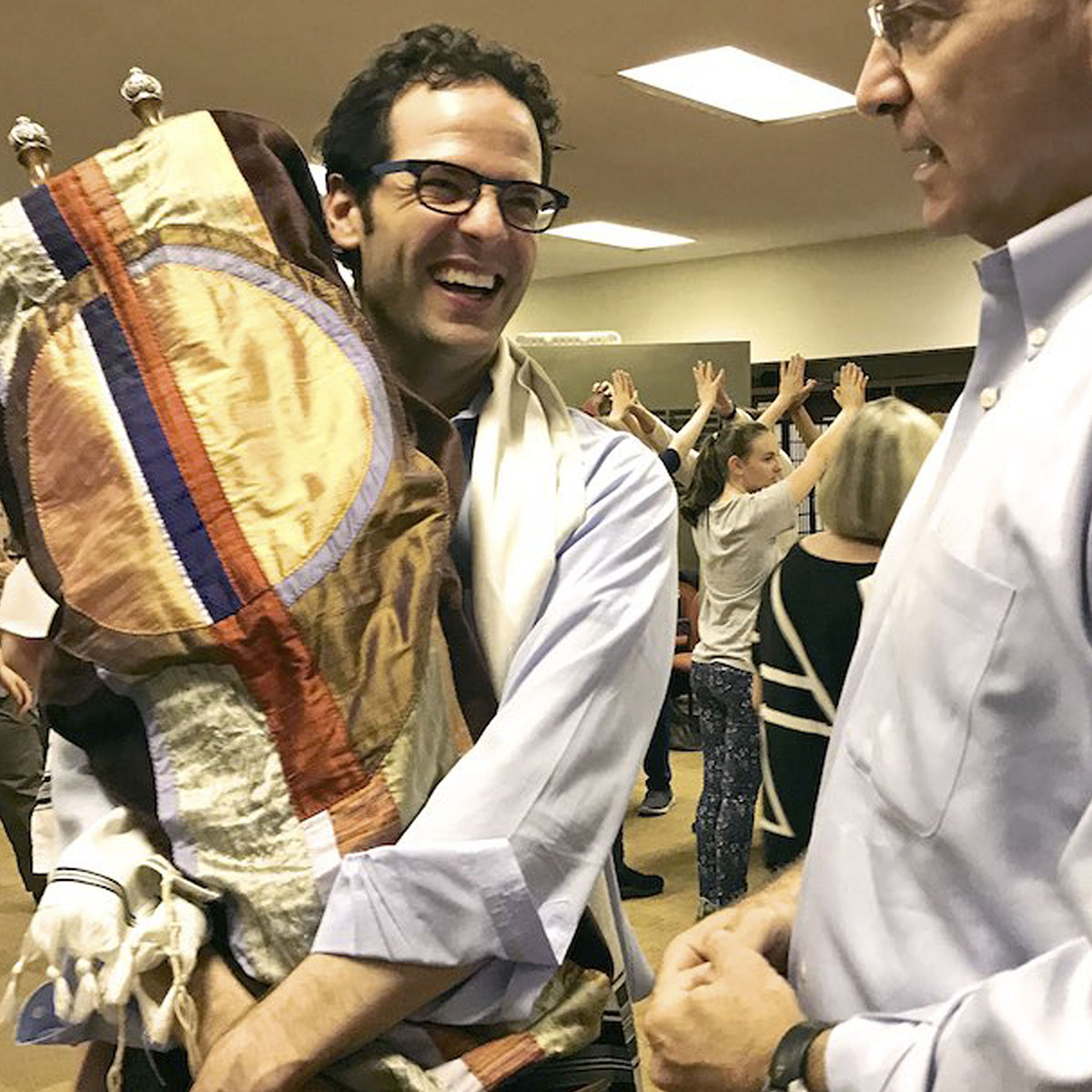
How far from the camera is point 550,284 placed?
11.4m

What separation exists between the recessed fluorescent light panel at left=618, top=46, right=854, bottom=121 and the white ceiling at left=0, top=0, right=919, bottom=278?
0.11 meters

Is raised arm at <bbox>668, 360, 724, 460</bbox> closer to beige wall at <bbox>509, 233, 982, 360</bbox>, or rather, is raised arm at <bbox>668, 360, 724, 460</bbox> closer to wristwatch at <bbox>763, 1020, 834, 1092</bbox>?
beige wall at <bbox>509, 233, 982, 360</bbox>

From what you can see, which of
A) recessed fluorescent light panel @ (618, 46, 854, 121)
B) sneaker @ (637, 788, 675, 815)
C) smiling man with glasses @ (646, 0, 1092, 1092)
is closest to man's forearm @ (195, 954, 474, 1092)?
smiling man with glasses @ (646, 0, 1092, 1092)

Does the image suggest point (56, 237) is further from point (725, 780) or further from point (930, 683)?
point (725, 780)

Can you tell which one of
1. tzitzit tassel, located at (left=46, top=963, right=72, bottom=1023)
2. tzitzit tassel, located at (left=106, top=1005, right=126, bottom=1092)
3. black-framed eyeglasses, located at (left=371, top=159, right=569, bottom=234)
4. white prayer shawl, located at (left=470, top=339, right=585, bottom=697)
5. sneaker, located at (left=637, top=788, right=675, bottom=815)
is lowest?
sneaker, located at (left=637, top=788, right=675, bottom=815)

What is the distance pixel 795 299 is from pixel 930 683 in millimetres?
9794

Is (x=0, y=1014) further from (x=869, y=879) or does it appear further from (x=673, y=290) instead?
(x=673, y=290)

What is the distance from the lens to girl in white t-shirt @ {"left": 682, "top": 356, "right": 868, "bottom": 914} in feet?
12.9

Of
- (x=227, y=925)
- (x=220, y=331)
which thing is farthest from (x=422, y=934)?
(x=220, y=331)

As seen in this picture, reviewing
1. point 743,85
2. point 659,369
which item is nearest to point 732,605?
point 743,85

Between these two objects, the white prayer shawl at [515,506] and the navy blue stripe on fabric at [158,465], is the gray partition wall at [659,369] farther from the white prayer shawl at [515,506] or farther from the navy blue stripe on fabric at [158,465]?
the navy blue stripe on fabric at [158,465]

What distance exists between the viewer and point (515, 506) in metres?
1.10

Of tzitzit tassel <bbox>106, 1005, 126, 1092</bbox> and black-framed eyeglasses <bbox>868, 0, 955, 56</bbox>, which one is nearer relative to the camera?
black-framed eyeglasses <bbox>868, 0, 955, 56</bbox>

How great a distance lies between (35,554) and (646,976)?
0.72 metres
